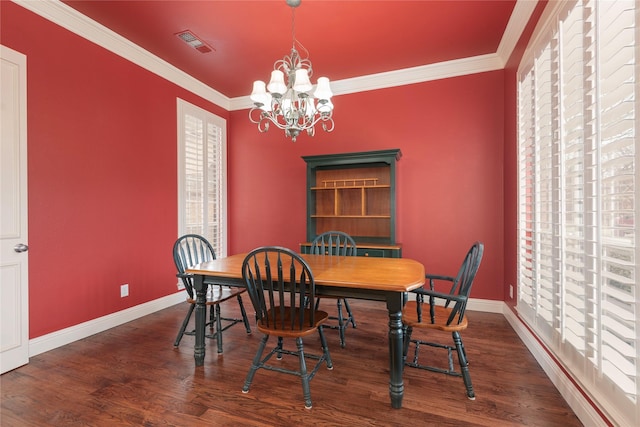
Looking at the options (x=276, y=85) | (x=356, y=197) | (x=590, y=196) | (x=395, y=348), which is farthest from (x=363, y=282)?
(x=356, y=197)

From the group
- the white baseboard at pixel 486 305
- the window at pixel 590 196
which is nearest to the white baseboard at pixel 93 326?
the white baseboard at pixel 486 305

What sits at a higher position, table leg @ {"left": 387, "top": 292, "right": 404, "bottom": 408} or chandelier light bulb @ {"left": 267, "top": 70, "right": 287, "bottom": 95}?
chandelier light bulb @ {"left": 267, "top": 70, "right": 287, "bottom": 95}

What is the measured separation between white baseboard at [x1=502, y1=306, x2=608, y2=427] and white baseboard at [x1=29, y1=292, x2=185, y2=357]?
148 inches

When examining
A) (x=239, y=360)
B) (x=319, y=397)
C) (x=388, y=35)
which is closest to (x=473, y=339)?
(x=319, y=397)

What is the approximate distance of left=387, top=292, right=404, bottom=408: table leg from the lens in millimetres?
1749

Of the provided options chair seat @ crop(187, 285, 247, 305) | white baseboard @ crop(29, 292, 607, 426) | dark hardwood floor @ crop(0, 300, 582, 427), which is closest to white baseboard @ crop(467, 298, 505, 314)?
white baseboard @ crop(29, 292, 607, 426)

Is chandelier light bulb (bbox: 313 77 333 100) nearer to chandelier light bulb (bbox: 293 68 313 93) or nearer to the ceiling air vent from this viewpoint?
chandelier light bulb (bbox: 293 68 313 93)

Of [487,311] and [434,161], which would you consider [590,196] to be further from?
[487,311]

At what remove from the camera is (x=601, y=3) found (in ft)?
4.68

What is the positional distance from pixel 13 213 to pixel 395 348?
9.51 ft

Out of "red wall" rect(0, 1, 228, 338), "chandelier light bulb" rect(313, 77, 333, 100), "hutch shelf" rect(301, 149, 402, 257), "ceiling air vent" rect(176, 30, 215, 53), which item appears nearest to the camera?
"chandelier light bulb" rect(313, 77, 333, 100)

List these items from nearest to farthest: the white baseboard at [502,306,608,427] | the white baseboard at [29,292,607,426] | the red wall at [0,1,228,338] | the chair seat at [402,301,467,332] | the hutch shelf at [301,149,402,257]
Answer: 1. the white baseboard at [502,306,608,427]
2. the white baseboard at [29,292,607,426]
3. the chair seat at [402,301,467,332]
4. the red wall at [0,1,228,338]
5. the hutch shelf at [301,149,402,257]

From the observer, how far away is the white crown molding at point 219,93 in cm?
252

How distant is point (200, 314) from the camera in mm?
Result: 2207
